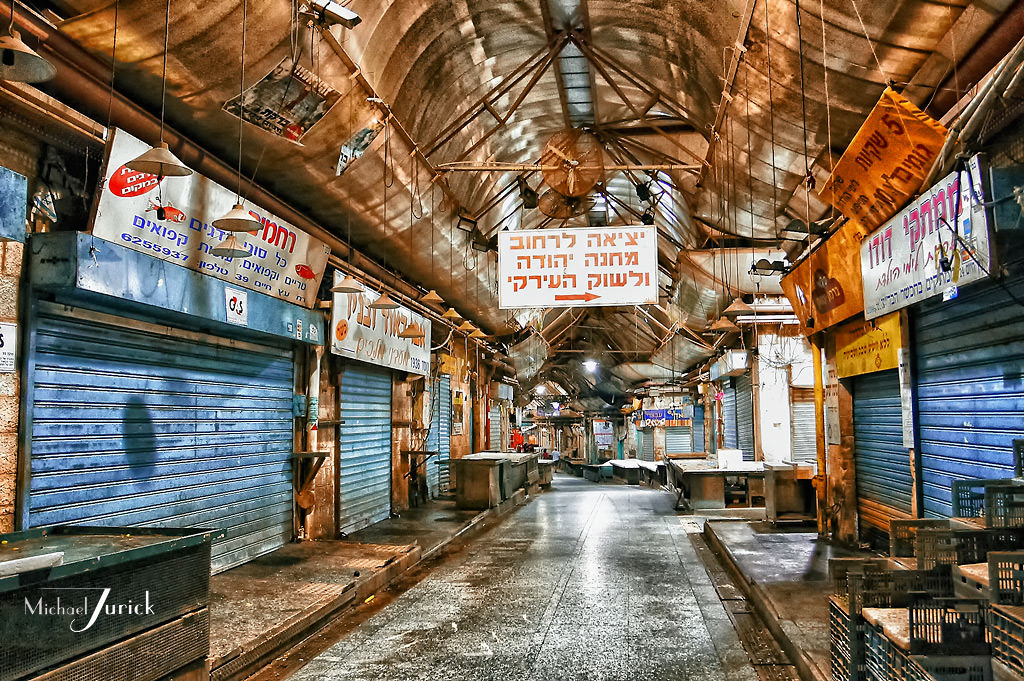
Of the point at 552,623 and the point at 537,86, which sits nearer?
the point at 552,623

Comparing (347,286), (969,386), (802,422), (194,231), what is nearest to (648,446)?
(802,422)

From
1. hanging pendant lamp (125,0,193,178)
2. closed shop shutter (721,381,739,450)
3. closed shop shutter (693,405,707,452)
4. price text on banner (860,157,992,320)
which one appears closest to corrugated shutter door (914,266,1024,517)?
price text on banner (860,157,992,320)

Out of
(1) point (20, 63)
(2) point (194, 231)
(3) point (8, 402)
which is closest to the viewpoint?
(1) point (20, 63)

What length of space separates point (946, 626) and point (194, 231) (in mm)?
6940

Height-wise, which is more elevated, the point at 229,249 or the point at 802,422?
the point at 229,249

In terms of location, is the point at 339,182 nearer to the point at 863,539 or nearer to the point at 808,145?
the point at 808,145

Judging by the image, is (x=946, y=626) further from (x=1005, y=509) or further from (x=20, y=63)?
(x=20, y=63)

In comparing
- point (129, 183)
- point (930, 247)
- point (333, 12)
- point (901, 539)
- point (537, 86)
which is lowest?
point (901, 539)

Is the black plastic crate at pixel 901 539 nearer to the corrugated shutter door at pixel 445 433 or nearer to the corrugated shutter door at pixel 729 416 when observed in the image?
the corrugated shutter door at pixel 445 433

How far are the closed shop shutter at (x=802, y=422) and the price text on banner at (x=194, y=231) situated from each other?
13.3 meters

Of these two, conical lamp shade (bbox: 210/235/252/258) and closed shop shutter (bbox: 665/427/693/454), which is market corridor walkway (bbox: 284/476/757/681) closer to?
conical lamp shade (bbox: 210/235/252/258)

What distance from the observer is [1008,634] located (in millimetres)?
2828

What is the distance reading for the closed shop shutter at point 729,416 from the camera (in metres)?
21.8

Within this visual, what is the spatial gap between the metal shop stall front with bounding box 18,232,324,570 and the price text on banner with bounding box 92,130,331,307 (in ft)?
0.55
